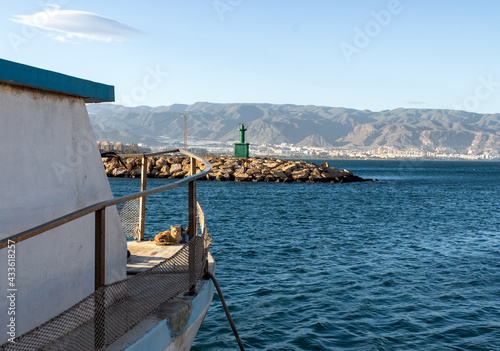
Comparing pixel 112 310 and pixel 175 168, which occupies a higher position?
pixel 112 310

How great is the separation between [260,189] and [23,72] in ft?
187

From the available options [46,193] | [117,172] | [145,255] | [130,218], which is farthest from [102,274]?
[117,172]

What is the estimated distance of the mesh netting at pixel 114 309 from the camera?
403 cm

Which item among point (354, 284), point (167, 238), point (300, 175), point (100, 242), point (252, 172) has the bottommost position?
point (300, 175)

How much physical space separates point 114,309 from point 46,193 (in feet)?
4.67

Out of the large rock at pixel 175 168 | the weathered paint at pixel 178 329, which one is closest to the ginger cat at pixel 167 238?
the weathered paint at pixel 178 329

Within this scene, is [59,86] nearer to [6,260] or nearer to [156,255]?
[6,260]

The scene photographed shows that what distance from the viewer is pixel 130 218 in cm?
1034

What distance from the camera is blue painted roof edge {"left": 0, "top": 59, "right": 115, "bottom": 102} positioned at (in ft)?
14.3

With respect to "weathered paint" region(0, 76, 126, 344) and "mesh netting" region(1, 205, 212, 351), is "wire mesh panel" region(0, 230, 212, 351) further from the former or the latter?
"weathered paint" region(0, 76, 126, 344)

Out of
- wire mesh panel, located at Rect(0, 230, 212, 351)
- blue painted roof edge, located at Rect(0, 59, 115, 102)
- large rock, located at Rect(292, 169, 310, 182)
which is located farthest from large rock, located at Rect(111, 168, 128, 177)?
wire mesh panel, located at Rect(0, 230, 212, 351)

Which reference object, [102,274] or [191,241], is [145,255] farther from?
[102,274]

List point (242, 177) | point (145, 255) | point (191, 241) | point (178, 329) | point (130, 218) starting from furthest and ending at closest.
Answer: point (242, 177) < point (130, 218) < point (145, 255) < point (191, 241) < point (178, 329)

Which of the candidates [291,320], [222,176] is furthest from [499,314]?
[222,176]
